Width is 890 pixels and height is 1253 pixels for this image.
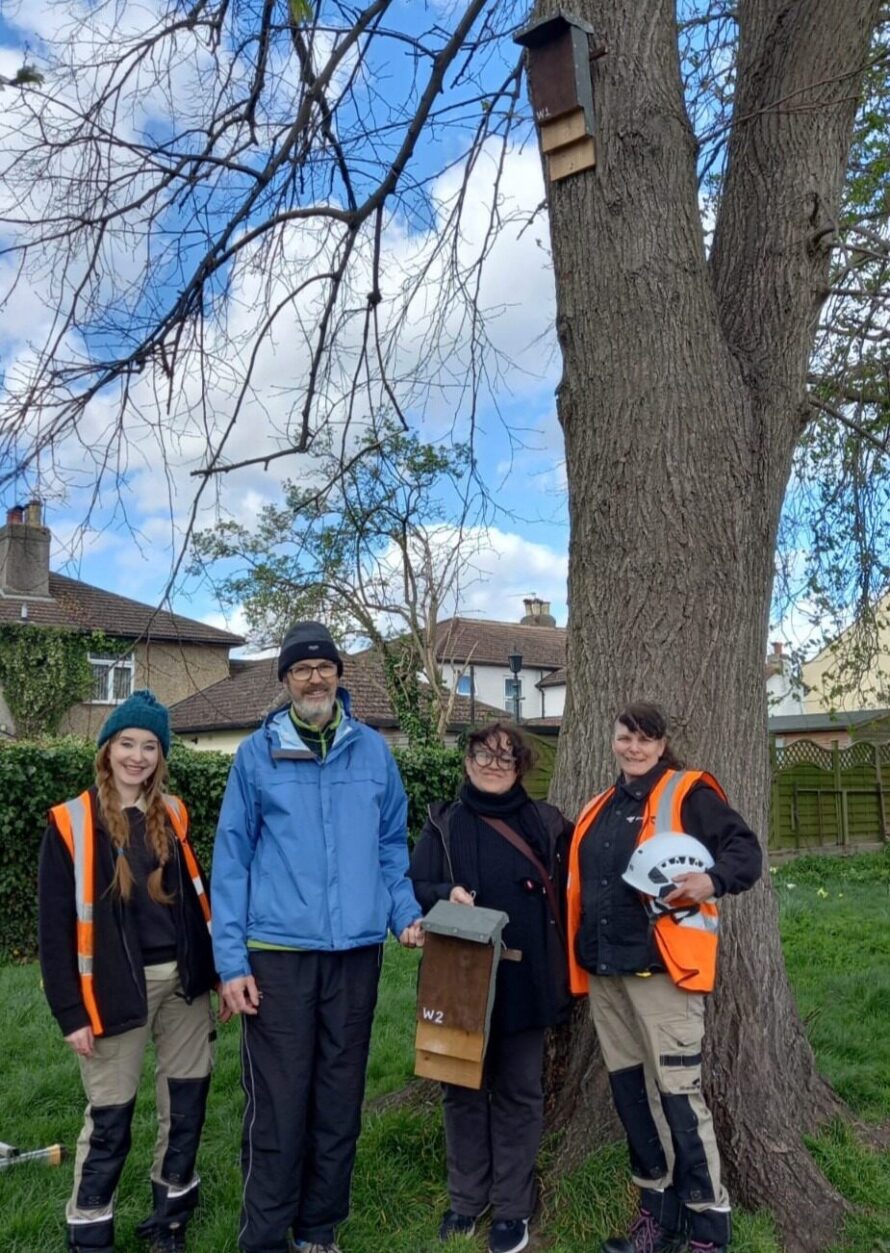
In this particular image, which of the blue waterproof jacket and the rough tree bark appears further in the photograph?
the rough tree bark

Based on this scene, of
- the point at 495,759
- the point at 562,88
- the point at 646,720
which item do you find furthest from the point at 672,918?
the point at 562,88

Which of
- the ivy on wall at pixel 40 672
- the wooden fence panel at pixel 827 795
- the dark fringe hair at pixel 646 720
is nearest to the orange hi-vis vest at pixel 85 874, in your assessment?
the dark fringe hair at pixel 646 720

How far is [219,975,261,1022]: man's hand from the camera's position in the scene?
10.6 ft

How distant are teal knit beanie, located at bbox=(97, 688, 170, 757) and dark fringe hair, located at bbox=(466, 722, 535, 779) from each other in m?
1.04

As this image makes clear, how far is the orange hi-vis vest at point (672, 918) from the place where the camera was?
3.20 metres

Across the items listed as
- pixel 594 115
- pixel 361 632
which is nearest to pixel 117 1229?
pixel 594 115

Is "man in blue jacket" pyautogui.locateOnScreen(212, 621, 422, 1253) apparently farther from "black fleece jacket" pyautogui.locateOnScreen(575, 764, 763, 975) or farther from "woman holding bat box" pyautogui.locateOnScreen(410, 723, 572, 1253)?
"black fleece jacket" pyautogui.locateOnScreen(575, 764, 763, 975)

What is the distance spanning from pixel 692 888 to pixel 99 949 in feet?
5.93

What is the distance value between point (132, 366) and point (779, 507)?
291 centimetres

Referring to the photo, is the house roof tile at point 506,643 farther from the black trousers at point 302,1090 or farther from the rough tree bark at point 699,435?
the black trousers at point 302,1090

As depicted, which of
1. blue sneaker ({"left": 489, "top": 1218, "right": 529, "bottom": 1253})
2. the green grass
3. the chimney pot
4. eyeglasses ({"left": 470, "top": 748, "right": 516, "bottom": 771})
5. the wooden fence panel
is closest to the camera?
blue sneaker ({"left": 489, "top": 1218, "right": 529, "bottom": 1253})

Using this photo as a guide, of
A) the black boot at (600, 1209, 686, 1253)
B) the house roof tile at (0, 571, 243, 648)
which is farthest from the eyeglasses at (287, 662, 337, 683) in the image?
the house roof tile at (0, 571, 243, 648)

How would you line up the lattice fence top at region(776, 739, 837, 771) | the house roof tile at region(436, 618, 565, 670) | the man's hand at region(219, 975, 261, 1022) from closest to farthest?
the man's hand at region(219, 975, 261, 1022)
the lattice fence top at region(776, 739, 837, 771)
the house roof tile at region(436, 618, 565, 670)

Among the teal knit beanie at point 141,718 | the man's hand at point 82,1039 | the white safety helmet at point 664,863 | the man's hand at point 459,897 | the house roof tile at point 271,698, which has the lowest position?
the man's hand at point 82,1039
